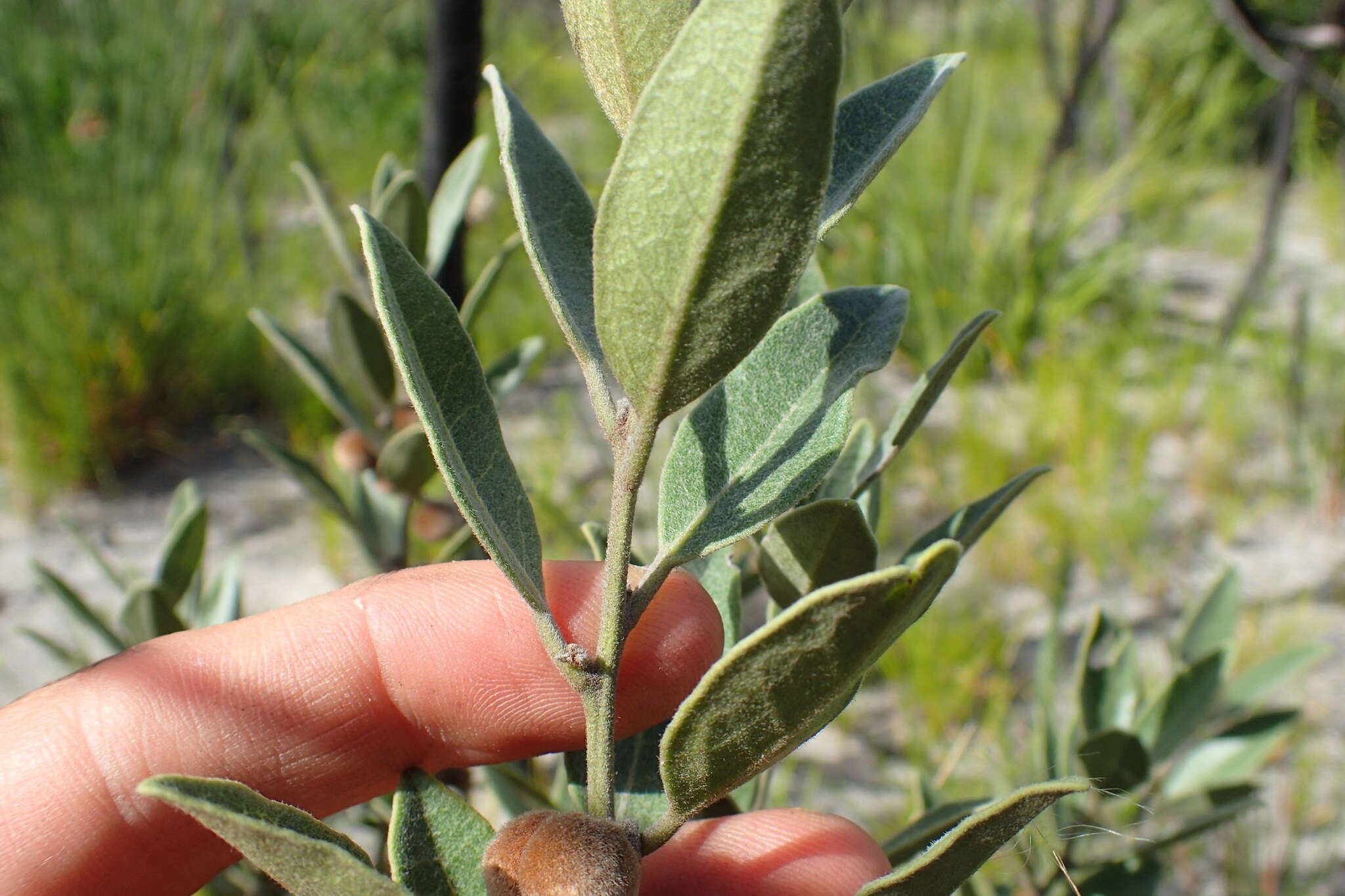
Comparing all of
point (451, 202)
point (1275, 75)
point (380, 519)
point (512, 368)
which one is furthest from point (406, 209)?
point (1275, 75)

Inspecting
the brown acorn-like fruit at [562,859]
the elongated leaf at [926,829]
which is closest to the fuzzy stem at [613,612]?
the brown acorn-like fruit at [562,859]

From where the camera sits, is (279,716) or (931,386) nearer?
(931,386)

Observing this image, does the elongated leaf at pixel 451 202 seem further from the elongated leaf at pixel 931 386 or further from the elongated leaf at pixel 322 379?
the elongated leaf at pixel 931 386

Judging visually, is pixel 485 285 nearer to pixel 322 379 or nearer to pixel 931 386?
pixel 322 379

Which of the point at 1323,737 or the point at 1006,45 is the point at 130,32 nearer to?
the point at 1323,737

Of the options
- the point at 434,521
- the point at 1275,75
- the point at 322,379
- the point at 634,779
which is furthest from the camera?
the point at 1275,75

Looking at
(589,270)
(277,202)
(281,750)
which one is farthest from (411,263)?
(277,202)

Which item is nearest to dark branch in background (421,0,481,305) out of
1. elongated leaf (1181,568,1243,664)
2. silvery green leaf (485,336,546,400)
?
silvery green leaf (485,336,546,400)
